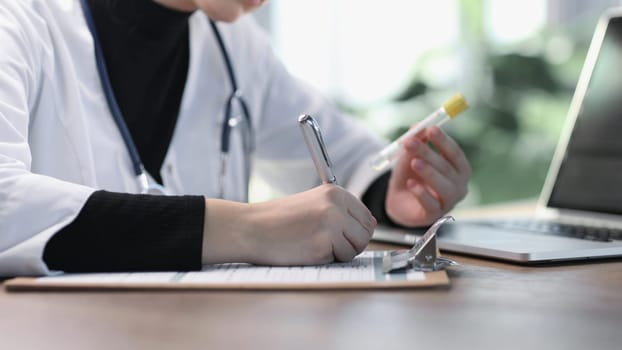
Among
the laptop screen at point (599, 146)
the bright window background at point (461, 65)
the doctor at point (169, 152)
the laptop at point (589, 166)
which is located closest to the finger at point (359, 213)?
the doctor at point (169, 152)

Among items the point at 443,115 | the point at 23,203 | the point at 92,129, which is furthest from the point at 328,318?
the point at 92,129

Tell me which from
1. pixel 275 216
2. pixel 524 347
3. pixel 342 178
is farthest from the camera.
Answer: pixel 342 178

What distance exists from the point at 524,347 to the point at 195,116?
882mm

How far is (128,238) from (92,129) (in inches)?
16.1

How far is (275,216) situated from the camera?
31.5 inches

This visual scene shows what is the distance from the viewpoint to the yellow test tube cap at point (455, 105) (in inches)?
41.7

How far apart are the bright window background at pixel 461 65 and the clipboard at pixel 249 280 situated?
2.20 m

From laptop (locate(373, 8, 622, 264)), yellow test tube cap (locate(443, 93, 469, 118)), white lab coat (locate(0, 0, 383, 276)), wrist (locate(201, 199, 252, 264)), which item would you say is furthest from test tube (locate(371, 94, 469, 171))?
wrist (locate(201, 199, 252, 264))

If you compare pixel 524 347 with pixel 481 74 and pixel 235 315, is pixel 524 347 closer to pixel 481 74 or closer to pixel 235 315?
pixel 235 315

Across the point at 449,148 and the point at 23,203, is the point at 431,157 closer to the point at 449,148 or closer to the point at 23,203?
the point at 449,148

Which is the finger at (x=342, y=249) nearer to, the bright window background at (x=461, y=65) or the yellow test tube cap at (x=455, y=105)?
the yellow test tube cap at (x=455, y=105)

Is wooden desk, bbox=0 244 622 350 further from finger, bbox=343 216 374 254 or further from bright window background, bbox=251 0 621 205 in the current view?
bright window background, bbox=251 0 621 205

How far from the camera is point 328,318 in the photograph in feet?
1.88

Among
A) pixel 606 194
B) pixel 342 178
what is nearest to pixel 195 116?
pixel 342 178
